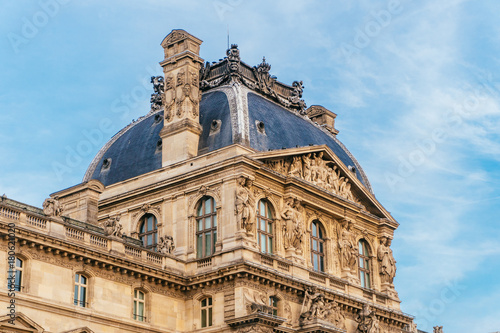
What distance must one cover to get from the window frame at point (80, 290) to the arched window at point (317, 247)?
15.3 metres

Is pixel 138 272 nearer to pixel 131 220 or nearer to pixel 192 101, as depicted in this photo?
pixel 131 220

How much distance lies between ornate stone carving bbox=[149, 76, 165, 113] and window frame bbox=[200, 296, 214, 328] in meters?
16.9

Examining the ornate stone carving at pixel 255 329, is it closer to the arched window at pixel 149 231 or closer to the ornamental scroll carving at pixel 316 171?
the arched window at pixel 149 231

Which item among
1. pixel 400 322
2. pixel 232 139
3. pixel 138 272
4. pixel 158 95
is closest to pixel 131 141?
pixel 158 95

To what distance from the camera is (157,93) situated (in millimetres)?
63406

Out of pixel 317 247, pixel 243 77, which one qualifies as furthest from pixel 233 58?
pixel 317 247

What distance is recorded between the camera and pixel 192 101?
5566cm

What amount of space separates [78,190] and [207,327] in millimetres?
11787

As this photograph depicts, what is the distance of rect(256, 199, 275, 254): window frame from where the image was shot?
171 ft

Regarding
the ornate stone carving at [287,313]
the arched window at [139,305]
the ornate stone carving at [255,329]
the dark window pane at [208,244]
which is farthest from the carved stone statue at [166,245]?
the ornate stone carving at [287,313]

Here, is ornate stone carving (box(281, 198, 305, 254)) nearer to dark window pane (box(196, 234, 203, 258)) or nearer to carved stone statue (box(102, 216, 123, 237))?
dark window pane (box(196, 234, 203, 258))

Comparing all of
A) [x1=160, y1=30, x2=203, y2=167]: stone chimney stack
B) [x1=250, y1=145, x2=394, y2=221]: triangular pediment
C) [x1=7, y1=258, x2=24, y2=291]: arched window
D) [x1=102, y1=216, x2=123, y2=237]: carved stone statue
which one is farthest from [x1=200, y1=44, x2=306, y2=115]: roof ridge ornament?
[x1=7, y1=258, x2=24, y2=291]: arched window

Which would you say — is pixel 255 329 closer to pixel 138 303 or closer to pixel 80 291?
pixel 138 303

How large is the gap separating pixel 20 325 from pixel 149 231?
1455 cm
